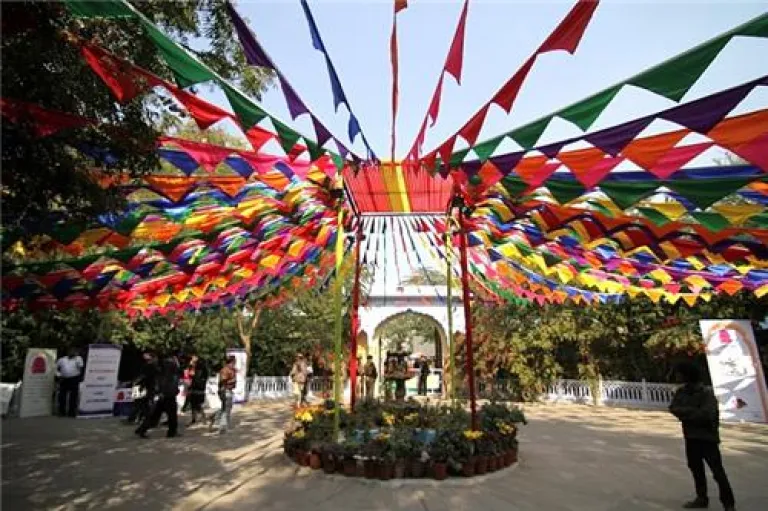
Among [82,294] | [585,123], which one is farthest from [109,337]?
[585,123]

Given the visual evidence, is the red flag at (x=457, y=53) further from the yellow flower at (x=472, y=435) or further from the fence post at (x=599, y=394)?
the fence post at (x=599, y=394)

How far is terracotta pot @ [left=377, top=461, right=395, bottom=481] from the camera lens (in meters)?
5.39

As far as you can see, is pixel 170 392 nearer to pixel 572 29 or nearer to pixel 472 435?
pixel 472 435

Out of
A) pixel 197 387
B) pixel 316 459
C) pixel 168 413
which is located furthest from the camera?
pixel 197 387

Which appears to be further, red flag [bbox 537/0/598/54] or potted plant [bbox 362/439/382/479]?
potted plant [bbox 362/439/382/479]

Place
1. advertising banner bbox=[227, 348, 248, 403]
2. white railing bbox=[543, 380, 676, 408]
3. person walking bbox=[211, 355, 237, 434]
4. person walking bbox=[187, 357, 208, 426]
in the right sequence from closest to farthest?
person walking bbox=[211, 355, 237, 434], person walking bbox=[187, 357, 208, 426], white railing bbox=[543, 380, 676, 408], advertising banner bbox=[227, 348, 248, 403]

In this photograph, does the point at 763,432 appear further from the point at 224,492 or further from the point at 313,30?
the point at 313,30

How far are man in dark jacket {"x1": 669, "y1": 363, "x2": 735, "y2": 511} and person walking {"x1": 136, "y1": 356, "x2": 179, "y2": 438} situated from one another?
303 inches

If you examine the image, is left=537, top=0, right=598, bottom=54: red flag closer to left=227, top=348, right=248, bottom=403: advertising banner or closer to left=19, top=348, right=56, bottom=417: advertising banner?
left=19, top=348, right=56, bottom=417: advertising banner

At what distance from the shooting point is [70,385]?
11102mm

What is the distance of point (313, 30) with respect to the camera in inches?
142

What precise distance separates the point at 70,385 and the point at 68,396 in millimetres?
274

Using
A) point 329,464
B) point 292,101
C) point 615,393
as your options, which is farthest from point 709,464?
point 615,393

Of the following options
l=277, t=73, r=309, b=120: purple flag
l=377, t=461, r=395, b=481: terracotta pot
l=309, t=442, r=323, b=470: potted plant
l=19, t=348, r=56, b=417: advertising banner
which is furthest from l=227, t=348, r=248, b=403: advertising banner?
l=277, t=73, r=309, b=120: purple flag
